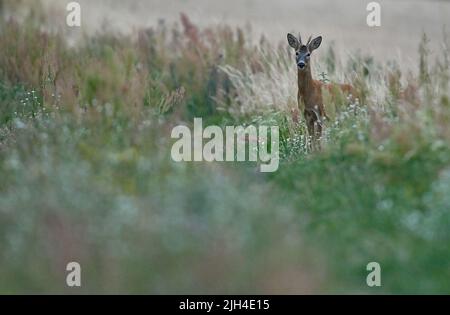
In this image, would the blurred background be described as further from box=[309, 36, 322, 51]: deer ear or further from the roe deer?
the roe deer

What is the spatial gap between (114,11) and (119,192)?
56.4 feet

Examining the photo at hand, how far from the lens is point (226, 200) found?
802cm

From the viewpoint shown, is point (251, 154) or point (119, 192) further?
point (251, 154)

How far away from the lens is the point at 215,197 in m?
8.06

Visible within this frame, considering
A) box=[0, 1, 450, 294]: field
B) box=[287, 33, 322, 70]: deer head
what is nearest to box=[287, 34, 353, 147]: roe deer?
box=[287, 33, 322, 70]: deer head

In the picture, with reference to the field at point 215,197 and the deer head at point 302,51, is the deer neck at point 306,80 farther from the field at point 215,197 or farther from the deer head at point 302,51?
the field at point 215,197

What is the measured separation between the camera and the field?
288 inches

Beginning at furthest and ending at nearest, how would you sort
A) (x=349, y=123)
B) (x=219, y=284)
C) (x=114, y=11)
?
(x=114, y=11) → (x=349, y=123) → (x=219, y=284)

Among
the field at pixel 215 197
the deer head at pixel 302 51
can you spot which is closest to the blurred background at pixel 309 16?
the deer head at pixel 302 51

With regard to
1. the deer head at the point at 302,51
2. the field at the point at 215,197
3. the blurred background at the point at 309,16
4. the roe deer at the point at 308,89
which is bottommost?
the field at the point at 215,197

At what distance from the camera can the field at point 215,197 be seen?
7.31m
